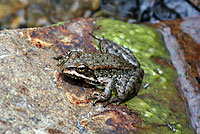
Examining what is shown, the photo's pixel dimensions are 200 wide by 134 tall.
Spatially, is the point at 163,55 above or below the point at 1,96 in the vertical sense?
below

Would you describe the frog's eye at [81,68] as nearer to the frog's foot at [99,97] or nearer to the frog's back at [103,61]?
the frog's back at [103,61]

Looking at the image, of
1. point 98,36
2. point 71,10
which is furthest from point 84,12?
point 98,36

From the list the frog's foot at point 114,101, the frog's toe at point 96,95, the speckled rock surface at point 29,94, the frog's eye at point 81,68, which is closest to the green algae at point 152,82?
the frog's foot at point 114,101

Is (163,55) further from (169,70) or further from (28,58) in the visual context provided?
(28,58)

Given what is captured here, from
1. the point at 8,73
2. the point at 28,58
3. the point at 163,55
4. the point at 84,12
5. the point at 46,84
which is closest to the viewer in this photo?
the point at 8,73

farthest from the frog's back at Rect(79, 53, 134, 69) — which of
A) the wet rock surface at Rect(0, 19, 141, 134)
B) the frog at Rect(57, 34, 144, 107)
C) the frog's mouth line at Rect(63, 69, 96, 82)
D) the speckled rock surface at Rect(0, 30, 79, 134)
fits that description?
the speckled rock surface at Rect(0, 30, 79, 134)

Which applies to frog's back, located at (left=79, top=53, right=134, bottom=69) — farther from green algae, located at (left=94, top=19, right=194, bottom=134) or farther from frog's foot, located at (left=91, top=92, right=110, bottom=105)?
green algae, located at (left=94, top=19, right=194, bottom=134)
